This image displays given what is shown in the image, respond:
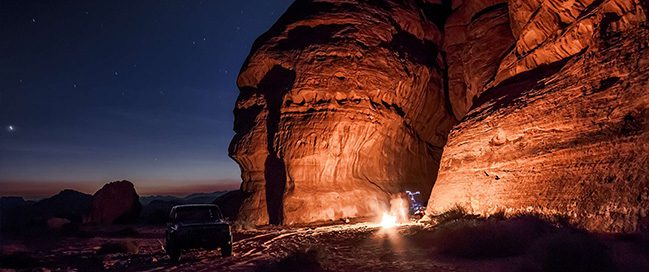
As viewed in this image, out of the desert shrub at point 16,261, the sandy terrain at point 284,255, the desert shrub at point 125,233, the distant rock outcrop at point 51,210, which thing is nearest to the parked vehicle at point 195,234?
the sandy terrain at point 284,255

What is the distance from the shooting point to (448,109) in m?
30.6

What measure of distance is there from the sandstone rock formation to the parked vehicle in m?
28.4

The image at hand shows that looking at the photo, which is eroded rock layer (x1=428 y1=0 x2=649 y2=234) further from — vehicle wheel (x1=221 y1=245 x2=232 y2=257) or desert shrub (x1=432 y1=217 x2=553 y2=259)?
vehicle wheel (x1=221 y1=245 x2=232 y2=257)

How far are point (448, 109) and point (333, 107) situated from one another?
11.0 m

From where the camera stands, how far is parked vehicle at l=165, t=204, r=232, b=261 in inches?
422

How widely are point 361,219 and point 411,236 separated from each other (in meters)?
10.5

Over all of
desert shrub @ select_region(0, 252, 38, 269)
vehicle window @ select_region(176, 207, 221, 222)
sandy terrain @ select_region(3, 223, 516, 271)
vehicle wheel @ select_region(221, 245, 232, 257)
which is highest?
vehicle window @ select_region(176, 207, 221, 222)

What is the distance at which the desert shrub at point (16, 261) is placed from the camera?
11.0 meters

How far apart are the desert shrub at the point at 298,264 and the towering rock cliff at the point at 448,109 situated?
252 inches

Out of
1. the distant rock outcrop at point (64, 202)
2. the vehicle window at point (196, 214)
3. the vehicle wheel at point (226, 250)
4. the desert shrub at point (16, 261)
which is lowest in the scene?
the vehicle wheel at point (226, 250)

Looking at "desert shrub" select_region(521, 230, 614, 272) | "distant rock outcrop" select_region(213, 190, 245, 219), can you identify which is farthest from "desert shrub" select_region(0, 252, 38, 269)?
"distant rock outcrop" select_region(213, 190, 245, 219)

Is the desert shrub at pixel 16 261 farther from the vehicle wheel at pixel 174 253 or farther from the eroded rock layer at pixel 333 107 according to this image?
the eroded rock layer at pixel 333 107

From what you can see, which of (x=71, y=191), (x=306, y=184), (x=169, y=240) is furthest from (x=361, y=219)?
(x=71, y=191)

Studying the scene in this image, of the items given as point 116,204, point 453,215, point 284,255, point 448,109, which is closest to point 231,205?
point 116,204
